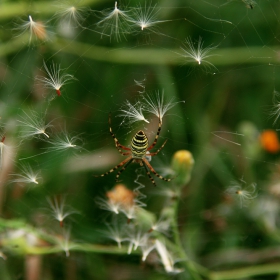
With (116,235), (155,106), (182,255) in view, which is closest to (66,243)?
(116,235)

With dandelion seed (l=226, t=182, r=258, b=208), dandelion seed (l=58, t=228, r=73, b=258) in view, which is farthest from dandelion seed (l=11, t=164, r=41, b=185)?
dandelion seed (l=226, t=182, r=258, b=208)

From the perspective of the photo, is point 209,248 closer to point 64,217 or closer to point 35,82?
point 64,217

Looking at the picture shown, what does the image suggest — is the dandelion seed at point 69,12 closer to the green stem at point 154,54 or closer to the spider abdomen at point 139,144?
the green stem at point 154,54

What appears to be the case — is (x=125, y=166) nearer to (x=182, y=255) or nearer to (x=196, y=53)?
(x=182, y=255)

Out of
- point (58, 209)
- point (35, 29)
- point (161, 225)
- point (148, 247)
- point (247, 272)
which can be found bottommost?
point (247, 272)

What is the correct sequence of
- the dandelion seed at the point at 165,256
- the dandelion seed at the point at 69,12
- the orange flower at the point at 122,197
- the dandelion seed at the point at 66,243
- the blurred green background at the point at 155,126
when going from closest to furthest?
the dandelion seed at the point at 66,243 < the dandelion seed at the point at 165,256 < the dandelion seed at the point at 69,12 < the orange flower at the point at 122,197 < the blurred green background at the point at 155,126

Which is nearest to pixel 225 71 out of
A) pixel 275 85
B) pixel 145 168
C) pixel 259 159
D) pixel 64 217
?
pixel 275 85

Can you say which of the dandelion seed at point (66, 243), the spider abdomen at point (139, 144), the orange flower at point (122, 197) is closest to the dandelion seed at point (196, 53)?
the spider abdomen at point (139, 144)
